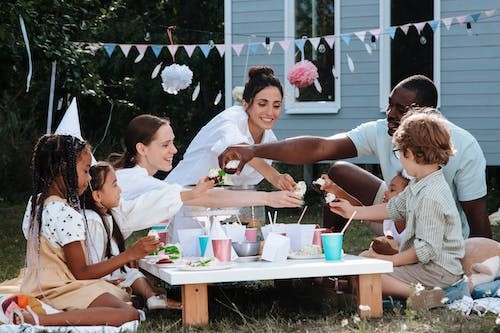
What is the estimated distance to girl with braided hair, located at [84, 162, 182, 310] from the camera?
15.4 feet

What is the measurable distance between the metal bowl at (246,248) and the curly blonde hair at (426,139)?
0.89 m

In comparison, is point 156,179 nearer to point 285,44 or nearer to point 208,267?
point 208,267

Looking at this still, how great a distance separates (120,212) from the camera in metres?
4.94

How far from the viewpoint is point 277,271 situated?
13.6 ft

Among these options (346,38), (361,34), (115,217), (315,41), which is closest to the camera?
(115,217)

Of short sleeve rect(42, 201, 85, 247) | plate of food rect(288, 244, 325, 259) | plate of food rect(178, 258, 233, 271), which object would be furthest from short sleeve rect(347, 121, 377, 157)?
short sleeve rect(42, 201, 85, 247)

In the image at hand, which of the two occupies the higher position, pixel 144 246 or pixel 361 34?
pixel 361 34

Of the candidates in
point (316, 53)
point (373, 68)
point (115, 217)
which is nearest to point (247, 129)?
point (115, 217)

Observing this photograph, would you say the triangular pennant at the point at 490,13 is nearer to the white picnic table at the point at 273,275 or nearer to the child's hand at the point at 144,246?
the white picnic table at the point at 273,275

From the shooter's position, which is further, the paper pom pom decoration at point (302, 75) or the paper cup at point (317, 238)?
the paper pom pom decoration at point (302, 75)

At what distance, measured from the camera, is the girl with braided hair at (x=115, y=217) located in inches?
184

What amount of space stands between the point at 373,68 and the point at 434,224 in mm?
6303

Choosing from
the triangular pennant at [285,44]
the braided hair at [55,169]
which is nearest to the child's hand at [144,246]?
the braided hair at [55,169]

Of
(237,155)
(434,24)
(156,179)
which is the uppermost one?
(434,24)
